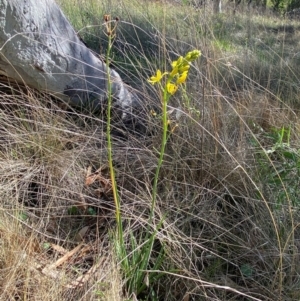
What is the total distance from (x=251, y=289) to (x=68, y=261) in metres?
0.61

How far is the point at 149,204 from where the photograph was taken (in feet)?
5.66

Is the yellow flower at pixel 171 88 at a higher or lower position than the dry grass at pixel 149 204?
higher

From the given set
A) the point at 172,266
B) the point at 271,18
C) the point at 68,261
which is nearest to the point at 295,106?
the point at 172,266

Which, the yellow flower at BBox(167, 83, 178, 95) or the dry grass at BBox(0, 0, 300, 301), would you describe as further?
the dry grass at BBox(0, 0, 300, 301)

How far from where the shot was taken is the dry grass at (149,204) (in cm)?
147

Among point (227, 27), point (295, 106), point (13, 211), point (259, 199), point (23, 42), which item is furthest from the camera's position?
point (227, 27)

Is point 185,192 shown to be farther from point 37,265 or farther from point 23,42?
point 23,42

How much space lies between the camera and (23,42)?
2.07 metres

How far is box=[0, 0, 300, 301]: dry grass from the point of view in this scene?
4.81 feet

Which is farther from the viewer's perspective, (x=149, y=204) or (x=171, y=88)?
(x=149, y=204)

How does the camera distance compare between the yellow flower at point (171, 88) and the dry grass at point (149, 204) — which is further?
the dry grass at point (149, 204)

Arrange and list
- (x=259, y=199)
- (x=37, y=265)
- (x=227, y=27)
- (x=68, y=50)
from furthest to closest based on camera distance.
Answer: (x=227, y=27) < (x=68, y=50) < (x=259, y=199) < (x=37, y=265)

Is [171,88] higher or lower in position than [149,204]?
higher

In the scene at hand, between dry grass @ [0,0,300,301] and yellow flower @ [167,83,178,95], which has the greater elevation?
yellow flower @ [167,83,178,95]
